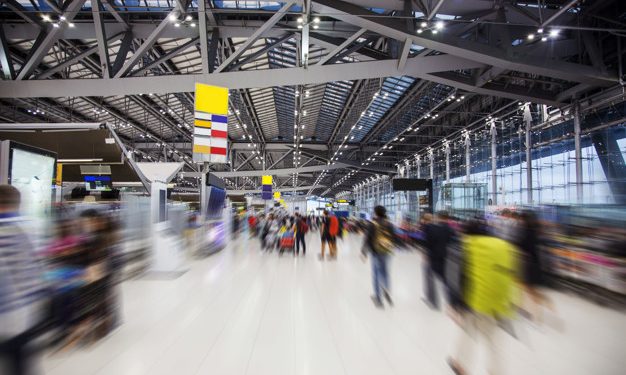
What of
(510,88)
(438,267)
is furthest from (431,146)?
(438,267)

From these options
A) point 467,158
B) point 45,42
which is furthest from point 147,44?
point 467,158

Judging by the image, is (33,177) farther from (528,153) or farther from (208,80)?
(528,153)

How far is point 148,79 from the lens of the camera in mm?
12008

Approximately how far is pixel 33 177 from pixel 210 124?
6.34 meters

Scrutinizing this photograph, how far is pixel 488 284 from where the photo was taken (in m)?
3.19

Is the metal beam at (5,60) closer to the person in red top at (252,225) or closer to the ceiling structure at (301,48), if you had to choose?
the ceiling structure at (301,48)

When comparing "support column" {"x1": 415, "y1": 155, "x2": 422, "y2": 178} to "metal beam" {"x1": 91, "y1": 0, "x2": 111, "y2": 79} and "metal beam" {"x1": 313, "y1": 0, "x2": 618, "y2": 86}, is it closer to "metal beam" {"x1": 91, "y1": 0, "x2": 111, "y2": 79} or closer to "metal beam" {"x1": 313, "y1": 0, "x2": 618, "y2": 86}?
"metal beam" {"x1": 313, "y1": 0, "x2": 618, "y2": 86}

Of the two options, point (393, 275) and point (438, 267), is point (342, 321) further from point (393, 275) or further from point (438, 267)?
point (393, 275)

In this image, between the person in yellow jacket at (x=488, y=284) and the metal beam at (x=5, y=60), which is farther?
the metal beam at (x=5, y=60)

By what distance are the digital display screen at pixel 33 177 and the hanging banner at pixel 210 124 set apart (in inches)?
210

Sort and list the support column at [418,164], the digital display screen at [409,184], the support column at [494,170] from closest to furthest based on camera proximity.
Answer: the digital display screen at [409,184]
the support column at [494,170]
the support column at [418,164]

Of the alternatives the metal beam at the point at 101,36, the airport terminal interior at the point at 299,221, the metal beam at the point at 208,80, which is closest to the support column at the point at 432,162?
the airport terminal interior at the point at 299,221

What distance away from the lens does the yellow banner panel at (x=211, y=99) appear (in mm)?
11581

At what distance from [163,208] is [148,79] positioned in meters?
4.65
